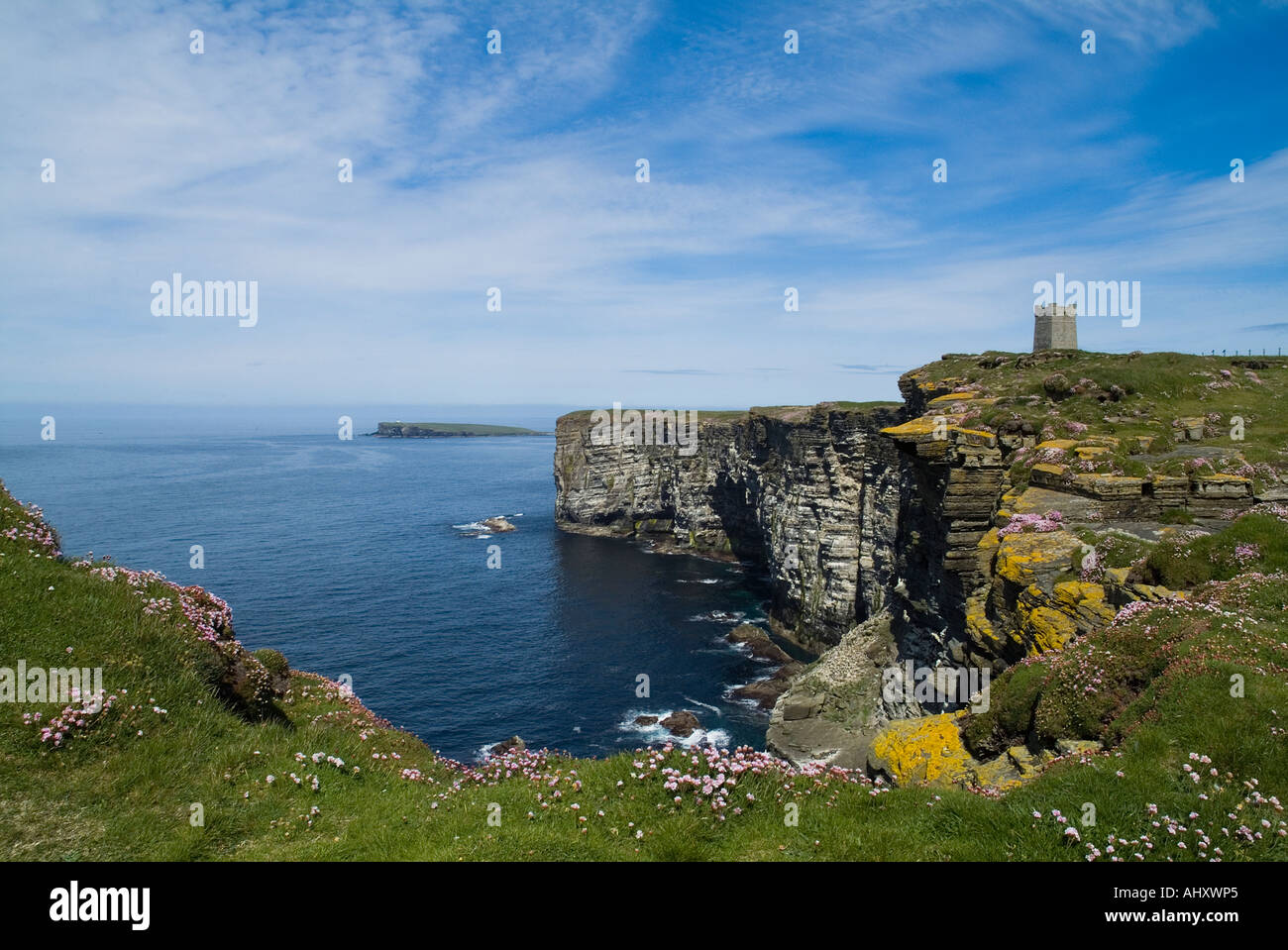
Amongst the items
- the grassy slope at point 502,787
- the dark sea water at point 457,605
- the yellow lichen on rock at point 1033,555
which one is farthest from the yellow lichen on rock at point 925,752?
the dark sea water at point 457,605

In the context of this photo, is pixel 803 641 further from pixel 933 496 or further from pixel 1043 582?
pixel 1043 582

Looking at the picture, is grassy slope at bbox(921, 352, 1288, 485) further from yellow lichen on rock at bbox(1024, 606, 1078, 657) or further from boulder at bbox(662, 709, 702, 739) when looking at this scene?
boulder at bbox(662, 709, 702, 739)

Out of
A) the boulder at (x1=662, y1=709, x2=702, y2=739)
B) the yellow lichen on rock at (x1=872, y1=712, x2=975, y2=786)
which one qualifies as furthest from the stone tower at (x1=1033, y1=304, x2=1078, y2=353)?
the yellow lichen on rock at (x1=872, y1=712, x2=975, y2=786)

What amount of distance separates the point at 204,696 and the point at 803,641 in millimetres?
68546

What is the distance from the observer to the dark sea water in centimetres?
5544

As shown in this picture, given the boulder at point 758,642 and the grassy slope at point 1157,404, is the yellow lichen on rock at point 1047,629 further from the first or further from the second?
the boulder at point 758,642

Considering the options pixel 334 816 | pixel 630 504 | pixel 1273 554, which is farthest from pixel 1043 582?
pixel 630 504

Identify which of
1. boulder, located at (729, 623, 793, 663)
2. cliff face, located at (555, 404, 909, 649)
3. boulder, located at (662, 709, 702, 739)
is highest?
cliff face, located at (555, 404, 909, 649)

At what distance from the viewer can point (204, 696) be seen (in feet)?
38.6

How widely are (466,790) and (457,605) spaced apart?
7227 cm

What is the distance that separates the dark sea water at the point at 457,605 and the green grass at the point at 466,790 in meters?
15.9

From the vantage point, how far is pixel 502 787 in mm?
10836

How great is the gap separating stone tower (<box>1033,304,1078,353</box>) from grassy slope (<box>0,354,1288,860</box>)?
2056 inches

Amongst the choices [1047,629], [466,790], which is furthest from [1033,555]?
[466,790]
